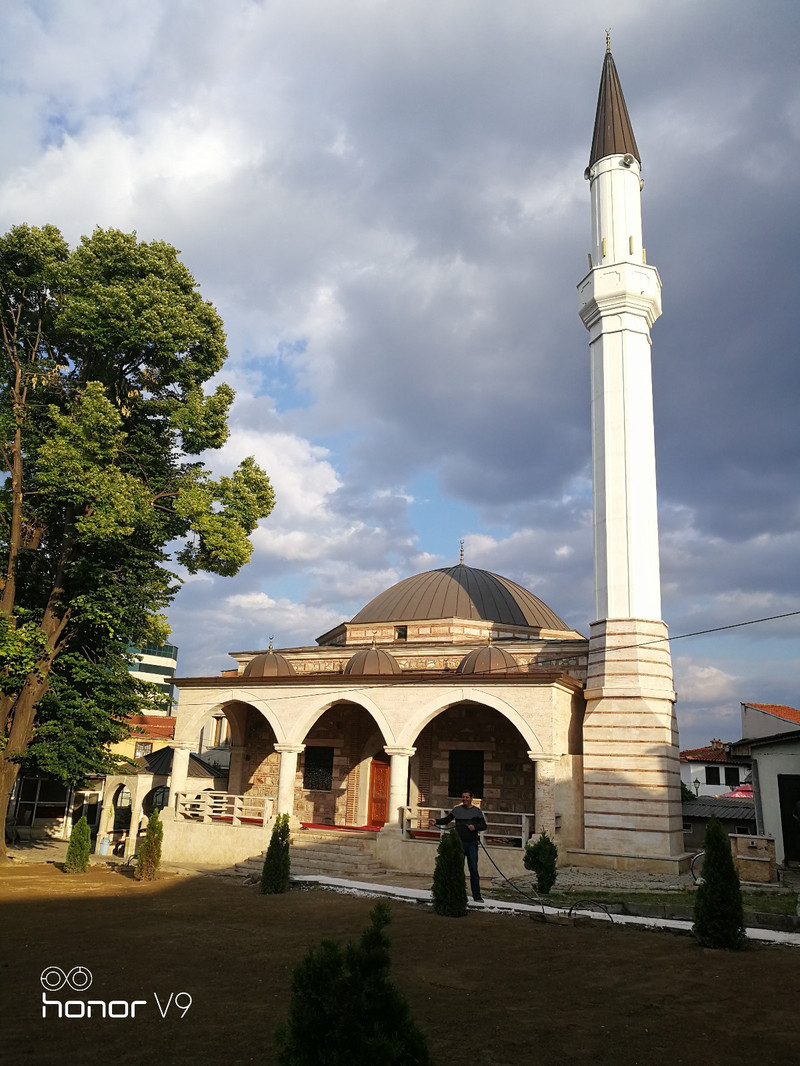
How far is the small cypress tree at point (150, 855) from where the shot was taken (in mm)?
14719

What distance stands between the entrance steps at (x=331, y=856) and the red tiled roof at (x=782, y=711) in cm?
1144

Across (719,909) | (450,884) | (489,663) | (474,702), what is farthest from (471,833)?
(489,663)

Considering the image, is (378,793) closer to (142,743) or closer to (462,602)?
(462,602)

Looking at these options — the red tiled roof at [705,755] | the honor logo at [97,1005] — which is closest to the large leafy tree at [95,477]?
the honor logo at [97,1005]

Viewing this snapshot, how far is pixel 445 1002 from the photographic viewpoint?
609 centimetres

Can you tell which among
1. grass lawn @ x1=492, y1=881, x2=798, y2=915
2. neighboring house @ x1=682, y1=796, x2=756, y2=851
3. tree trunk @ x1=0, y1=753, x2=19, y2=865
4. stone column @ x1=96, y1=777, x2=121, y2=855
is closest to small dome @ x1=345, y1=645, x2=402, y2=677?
grass lawn @ x1=492, y1=881, x2=798, y2=915

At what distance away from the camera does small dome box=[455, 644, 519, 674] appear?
740 inches

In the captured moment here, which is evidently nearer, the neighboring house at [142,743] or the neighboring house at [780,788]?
the neighboring house at [780,788]

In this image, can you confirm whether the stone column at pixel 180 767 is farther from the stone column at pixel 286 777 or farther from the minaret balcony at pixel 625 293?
the minaret balcony at pixel 625 293

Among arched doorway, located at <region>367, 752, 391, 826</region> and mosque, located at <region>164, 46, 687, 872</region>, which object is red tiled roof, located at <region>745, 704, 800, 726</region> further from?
arched doorway, located at <region>367, 752, 391, 826</region>

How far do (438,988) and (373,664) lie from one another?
14042 mm

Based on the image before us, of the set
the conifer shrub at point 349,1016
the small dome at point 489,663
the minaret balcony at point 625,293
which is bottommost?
the conifer shrub at point 349,1016

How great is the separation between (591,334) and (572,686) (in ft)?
31.1

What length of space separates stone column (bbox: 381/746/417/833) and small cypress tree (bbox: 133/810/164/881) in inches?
196
